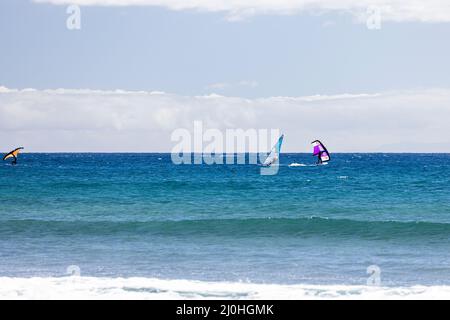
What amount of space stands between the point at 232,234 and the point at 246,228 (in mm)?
1818

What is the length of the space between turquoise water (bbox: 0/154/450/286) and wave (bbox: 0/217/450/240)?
5 centimetres

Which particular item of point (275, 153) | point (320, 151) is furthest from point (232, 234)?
point (320, 151)

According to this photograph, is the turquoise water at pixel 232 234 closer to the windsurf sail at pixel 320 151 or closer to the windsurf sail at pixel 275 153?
the windsurf sail at pixel 275 153

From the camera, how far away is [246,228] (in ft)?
92.2

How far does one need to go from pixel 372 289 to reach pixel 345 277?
177 cm

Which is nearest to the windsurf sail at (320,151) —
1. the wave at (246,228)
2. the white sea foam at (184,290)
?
the wave at (246,228)

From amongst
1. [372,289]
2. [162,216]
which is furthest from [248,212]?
[372,289]

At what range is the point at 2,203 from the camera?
3853 cm

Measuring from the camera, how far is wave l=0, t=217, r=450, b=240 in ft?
86.1

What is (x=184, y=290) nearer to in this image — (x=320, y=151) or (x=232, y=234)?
(x=232, y=234)

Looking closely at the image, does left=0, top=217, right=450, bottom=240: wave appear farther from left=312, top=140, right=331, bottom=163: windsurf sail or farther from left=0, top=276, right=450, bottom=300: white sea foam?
left=312, top=140, right=331, bottom=163: windsurf sail

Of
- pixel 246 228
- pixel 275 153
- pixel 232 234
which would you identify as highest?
pixel 275 153

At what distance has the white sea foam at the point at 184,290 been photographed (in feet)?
47.9
